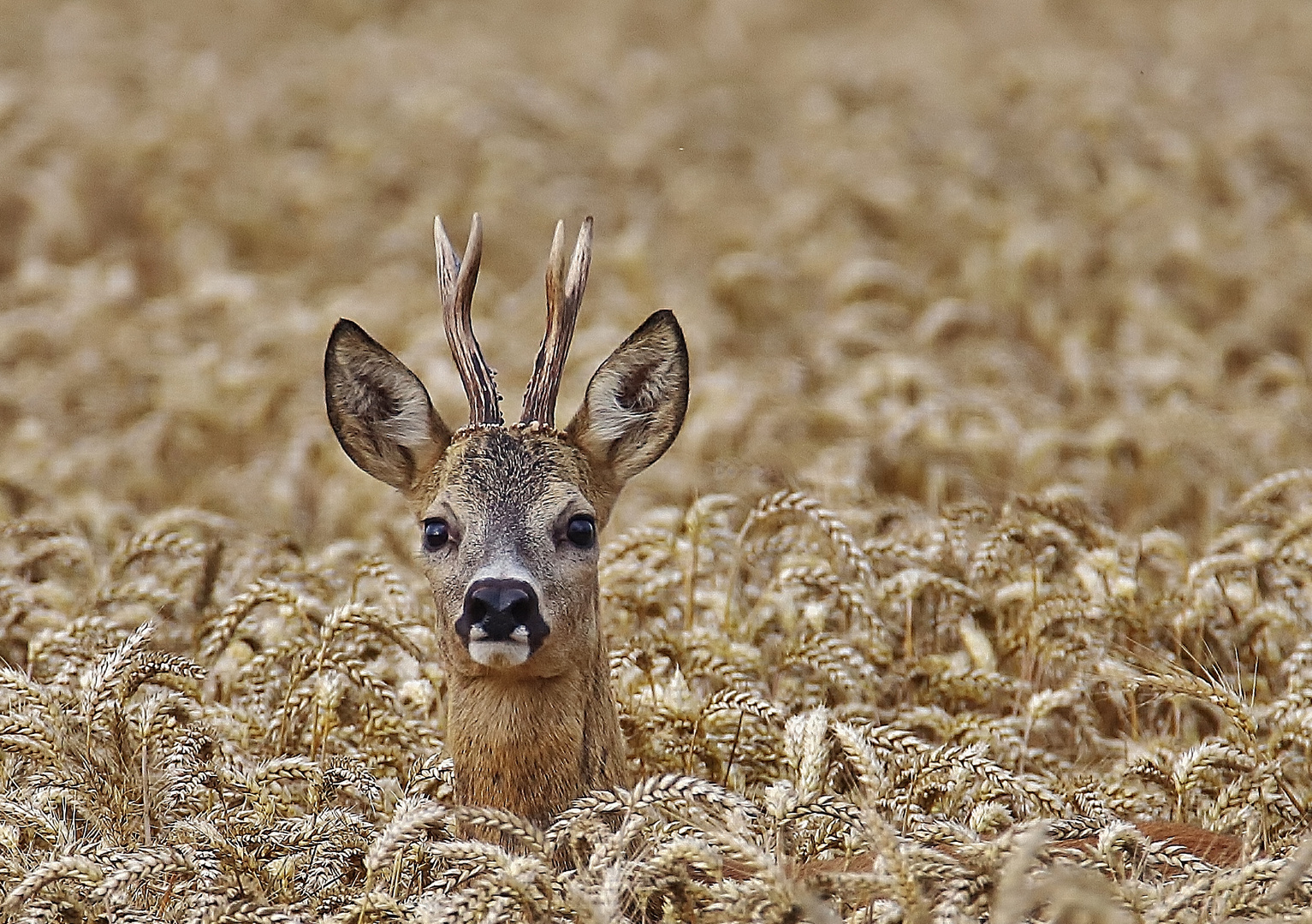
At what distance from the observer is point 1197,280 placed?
452 inches

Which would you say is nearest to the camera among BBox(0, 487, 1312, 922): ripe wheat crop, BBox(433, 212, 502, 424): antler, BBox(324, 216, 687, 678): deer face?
BBox(0, 487, 1312, 922): ripe wheat crop

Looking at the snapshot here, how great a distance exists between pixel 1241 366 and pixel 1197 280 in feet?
3.43

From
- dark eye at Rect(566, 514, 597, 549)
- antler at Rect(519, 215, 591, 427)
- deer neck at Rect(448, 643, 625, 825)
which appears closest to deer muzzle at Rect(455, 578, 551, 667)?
deer neck at Rect(448, 643, 625, 825)

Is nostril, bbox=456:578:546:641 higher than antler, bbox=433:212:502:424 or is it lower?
lower

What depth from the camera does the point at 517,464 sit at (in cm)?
427

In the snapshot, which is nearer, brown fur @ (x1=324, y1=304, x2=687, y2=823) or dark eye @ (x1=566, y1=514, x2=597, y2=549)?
brown fur @ (x1=324, y1=304, x2=687, y2=823)

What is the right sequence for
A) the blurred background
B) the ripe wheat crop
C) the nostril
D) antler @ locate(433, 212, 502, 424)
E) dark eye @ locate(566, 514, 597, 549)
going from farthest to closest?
the blurred background → antler @ locate(433, 212, 502, 424) → dark eye @ locate(566, 514, 597, 549) → the nostril → the ripe wheat crop

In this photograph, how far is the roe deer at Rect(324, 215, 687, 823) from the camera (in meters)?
4.07

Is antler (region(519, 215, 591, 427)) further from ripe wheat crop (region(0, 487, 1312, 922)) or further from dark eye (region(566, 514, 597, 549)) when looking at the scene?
ripe wheat crop (region(0, 487, 1312, 922))

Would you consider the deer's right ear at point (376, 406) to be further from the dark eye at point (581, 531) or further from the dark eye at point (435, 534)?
the dark eye at point (581, 531)

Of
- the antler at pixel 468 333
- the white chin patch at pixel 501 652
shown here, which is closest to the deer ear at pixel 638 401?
the antler at pixel 468 333

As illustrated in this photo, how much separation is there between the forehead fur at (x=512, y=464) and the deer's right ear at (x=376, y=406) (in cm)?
10

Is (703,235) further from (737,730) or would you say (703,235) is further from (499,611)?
(499,611)

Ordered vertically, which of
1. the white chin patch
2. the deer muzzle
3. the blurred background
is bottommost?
the white chin patch
